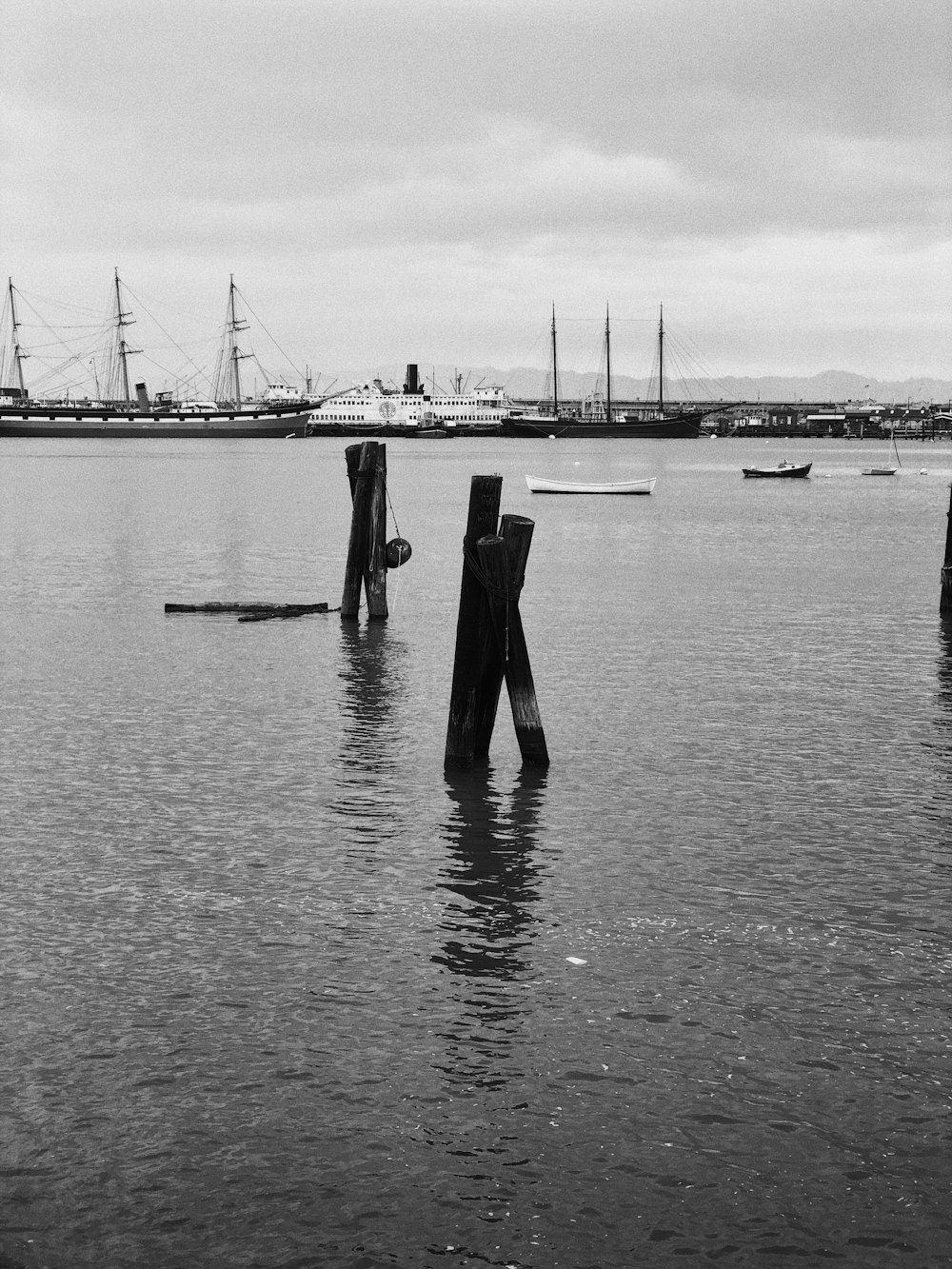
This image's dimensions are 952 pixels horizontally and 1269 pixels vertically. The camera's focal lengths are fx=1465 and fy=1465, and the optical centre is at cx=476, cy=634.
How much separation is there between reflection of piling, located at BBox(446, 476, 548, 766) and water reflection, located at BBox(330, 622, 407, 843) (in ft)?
3.05

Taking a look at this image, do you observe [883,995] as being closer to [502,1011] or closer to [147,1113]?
[502,1011]

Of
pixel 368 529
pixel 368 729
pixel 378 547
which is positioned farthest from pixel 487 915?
pixel 378 547

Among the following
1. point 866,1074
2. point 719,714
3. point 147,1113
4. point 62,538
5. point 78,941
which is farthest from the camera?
point 62,538

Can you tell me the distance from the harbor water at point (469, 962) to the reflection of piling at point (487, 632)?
53cm

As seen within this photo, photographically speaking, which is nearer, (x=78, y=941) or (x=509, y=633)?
(x=78, y=941)

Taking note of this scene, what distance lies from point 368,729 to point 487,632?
374 cm

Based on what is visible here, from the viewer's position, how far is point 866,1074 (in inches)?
304

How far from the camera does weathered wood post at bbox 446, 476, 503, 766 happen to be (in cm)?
1341

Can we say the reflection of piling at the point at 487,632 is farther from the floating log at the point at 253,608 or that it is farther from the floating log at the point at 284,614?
the floating log at the point at 253,608

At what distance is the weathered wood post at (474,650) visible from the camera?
528 inches

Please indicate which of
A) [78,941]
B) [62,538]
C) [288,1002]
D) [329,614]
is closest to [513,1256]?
[288,1002]

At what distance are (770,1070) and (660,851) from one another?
4105 millimetres

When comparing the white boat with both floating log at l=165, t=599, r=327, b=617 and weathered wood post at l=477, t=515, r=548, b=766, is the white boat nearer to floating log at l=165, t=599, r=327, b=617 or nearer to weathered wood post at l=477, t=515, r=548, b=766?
floating log at l=165, t=599, r=327, b=617

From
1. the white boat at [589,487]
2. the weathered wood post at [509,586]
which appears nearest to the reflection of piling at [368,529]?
the weathered wood post at [509,586]
